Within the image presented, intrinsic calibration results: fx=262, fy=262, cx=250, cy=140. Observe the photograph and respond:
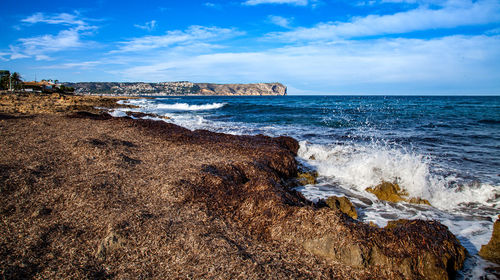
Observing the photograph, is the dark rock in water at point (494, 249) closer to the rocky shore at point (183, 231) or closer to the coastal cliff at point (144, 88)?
the rocky shore at point (183, 231)

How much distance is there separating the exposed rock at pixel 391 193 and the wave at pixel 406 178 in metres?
0.17

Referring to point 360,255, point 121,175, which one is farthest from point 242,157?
point 360,255

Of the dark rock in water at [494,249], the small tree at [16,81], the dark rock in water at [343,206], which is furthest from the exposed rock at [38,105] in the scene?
the small tree at [16,81]

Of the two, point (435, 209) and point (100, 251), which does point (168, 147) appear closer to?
point (100, 251)

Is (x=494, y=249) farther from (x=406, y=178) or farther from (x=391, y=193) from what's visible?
(x=406, y=178)

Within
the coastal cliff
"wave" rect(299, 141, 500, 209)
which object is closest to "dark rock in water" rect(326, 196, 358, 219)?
"wave" rect(299, 141, 500, 209)

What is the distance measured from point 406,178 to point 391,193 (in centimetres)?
94

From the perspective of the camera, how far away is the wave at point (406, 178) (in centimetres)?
634

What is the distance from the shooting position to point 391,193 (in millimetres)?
6434

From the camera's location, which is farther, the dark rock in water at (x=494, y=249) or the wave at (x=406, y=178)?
the wave at (x=406, y=178)

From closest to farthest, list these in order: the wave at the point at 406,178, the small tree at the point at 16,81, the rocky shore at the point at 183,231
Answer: the rocky shore at the point at 183,231 < the wave at the point at 406,178 < the small tree at the point at 16,81

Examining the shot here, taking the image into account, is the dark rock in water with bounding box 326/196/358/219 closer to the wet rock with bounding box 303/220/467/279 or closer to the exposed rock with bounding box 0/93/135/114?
the wet rock with bounding box 303/220/467/279

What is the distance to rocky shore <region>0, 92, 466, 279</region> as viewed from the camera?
3.18 m

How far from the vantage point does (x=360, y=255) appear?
339cm
